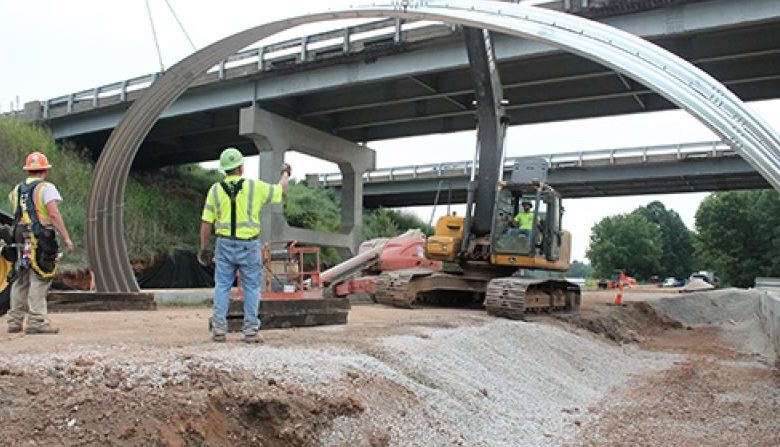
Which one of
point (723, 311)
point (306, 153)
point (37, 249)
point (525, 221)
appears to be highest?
point (306, 153)

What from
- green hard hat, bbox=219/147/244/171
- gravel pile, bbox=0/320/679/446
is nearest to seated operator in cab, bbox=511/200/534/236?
gravel pile, bbox=0/320/679/446

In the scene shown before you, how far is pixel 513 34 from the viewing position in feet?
42.1

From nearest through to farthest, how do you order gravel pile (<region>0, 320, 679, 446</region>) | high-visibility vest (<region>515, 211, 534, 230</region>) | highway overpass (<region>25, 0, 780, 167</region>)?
gravel pile (<region>0, 320, 679, 446</region>) → high-visibility vest (<region>515, 211, 534, 230</region>) → highway overpass (<region>25, 0, 780, 167</region>)

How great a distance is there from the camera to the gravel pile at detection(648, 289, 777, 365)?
19.8m

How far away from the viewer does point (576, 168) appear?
36969mm

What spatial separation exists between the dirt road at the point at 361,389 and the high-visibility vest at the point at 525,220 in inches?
104

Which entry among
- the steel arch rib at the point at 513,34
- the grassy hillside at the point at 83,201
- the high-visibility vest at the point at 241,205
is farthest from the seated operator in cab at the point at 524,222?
the grassy hillside at the point at 83,201

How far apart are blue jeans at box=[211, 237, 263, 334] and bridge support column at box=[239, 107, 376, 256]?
19683mm

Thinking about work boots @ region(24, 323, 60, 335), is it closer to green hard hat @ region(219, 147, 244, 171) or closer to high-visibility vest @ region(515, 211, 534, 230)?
green hard hat @ region(219, 147, 244, 171)

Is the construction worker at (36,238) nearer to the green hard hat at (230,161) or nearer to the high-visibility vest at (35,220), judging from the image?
the high-visibility vest at (35,220)

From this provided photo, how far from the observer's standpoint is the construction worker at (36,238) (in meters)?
6.98

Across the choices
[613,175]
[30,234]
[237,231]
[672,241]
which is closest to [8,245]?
[30,234]

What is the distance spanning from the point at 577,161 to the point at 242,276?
1272 inches

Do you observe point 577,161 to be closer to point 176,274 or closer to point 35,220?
point 176,274
